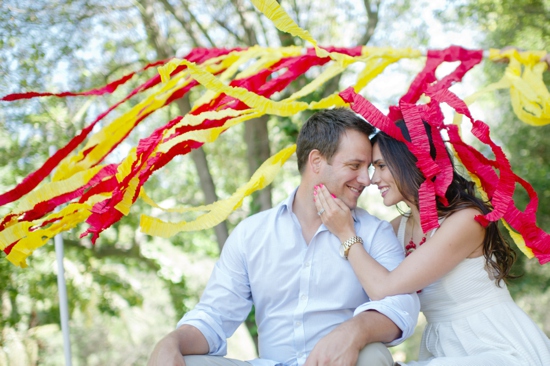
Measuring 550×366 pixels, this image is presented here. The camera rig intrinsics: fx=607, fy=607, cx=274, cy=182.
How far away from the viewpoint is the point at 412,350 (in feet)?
32.3

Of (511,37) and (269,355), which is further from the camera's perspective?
(511,37)

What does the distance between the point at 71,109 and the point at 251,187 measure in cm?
295

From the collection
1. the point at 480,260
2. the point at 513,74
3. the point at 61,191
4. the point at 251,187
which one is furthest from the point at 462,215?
the point at 61,191

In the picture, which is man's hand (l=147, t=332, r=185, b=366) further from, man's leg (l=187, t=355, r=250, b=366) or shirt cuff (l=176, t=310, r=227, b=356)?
shirt cuff (l=176, t=310, r=227, b=356)

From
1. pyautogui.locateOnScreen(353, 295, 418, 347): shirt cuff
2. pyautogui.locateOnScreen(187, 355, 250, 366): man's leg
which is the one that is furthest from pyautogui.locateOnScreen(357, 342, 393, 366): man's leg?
pyautogui.locateOnScreen(187, 355, 250, 366): man's leg

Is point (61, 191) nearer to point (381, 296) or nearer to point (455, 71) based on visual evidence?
point (381, 296)

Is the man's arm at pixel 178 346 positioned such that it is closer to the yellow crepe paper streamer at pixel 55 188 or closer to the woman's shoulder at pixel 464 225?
the yellow crepe paper streamer at pixel 55 188

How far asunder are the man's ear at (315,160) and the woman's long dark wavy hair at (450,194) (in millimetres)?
221

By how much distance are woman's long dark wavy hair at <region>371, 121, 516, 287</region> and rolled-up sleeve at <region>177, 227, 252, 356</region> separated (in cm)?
68

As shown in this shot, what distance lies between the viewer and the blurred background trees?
15.3 ft

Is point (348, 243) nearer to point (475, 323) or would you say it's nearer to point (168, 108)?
point (475, 323)

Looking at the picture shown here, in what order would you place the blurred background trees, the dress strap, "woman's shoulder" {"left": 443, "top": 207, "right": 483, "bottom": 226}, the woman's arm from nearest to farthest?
the woman's arm
"woman's shoulder" {"left": 443, "top": 207, "right": 483, "bottom": 226}
the dress strap
the blurred background trees

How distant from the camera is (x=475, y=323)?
2.21 meters

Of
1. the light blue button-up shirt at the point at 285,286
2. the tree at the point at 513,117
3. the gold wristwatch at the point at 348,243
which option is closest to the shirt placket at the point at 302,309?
the light blue button-up shirt at the point at 285,286
